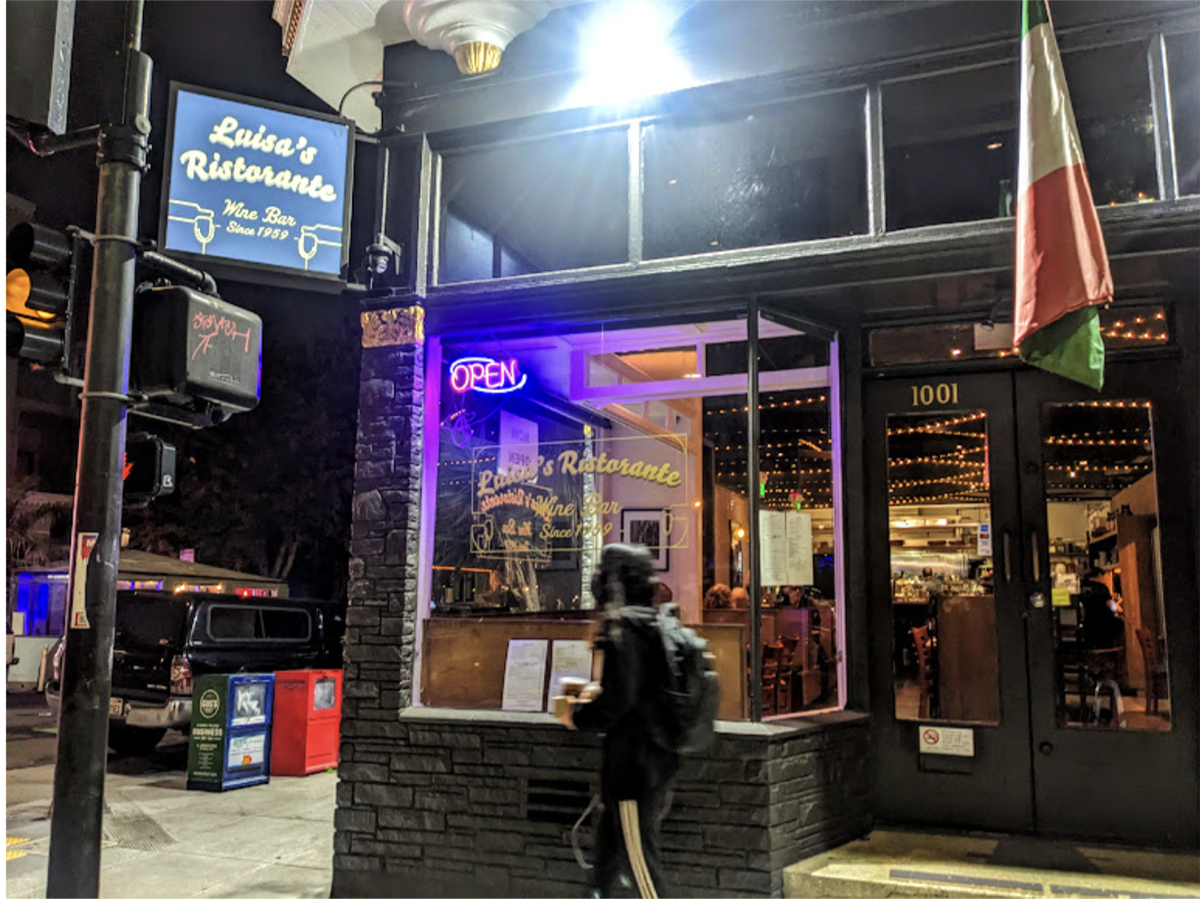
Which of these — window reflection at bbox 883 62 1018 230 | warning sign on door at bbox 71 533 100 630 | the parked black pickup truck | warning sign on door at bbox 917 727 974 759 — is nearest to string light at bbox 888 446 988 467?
window reflection at bbox 883 62 1018 230

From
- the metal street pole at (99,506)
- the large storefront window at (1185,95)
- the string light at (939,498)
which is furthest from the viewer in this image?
the string light at (939,498)

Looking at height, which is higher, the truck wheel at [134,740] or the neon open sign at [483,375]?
the neon open sign at [483,375]

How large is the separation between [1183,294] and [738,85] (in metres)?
3.05

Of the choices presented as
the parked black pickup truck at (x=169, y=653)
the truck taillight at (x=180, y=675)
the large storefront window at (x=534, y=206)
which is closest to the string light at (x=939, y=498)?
the large storefront window at (x=534, y=206)

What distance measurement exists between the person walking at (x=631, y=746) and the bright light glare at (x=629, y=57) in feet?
11.5

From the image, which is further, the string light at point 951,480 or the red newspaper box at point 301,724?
the red newspaper box at point 301,724

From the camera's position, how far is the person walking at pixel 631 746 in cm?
429

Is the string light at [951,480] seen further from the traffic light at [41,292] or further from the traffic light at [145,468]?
the traffic light at [41,292]

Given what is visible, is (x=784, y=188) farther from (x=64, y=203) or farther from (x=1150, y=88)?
(x=64, y=203)

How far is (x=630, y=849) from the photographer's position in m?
4.26

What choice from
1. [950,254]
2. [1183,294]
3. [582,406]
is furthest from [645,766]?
[1183,294]

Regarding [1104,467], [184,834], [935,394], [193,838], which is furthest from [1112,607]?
[184,834]

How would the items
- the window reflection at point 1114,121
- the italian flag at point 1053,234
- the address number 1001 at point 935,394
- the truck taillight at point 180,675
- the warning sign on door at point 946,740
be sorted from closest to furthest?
the italian flag at point 1053,234 < the window reflection at point 1114,121 < the warning sign on door at point 946,740 < the address number 1001 at point 935,394 < the truck taillight at point 180,675

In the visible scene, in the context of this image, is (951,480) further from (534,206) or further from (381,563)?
(381,563)
